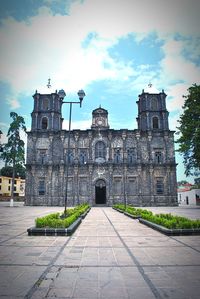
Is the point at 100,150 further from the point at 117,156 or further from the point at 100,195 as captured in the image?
the point at 100,195

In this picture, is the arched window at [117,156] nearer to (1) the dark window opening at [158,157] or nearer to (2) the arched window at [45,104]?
(1) the dark window opening at [158,157]

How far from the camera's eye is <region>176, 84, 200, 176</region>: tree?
2638 centimetres

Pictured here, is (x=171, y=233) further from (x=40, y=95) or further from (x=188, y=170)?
(x=40, y=95)

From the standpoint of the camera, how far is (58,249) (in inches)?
269

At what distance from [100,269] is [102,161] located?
2986 cm

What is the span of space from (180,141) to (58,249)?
24.1 meters

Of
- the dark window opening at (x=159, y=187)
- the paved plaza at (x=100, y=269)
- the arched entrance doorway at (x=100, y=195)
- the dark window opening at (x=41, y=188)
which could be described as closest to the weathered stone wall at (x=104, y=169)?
the dark window opening at (x=41, y=188)

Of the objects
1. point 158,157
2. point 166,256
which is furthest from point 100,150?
point 166,256

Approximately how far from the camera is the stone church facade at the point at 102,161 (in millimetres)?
33594

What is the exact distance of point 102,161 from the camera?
34875 millimetres

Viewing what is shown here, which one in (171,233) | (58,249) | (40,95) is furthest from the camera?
(40,95)

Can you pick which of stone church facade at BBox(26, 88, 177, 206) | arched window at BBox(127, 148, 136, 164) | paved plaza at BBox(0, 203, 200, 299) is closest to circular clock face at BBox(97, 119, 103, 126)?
stone church facade at BBox(26, 88, 177, 206)

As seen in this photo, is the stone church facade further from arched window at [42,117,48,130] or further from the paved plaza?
the paved plaza

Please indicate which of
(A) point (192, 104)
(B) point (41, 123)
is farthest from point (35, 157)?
(A) point (192, 104)
